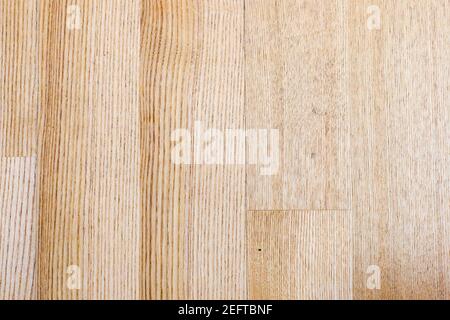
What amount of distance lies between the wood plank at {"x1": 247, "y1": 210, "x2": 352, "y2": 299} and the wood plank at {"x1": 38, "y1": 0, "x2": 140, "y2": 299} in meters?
0.17

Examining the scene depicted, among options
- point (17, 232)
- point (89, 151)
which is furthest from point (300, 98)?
point (17, 232)

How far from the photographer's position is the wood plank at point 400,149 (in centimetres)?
59

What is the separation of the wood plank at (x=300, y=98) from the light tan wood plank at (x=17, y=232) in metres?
0.29

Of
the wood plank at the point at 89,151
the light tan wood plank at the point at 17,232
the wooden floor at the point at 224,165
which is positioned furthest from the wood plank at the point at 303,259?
the light tan wood plank at the point at 17,232

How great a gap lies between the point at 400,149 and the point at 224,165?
0.78 feet

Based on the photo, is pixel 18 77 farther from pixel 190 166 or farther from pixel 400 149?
pixel 400 149

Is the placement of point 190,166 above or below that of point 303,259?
above

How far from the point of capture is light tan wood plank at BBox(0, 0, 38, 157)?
60cm

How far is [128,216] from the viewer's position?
60 cm

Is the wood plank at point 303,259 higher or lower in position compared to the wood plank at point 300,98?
lower

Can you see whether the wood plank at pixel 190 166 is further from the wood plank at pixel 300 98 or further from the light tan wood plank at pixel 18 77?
the light tan wood plank at pixel 18 77

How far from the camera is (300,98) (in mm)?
604
